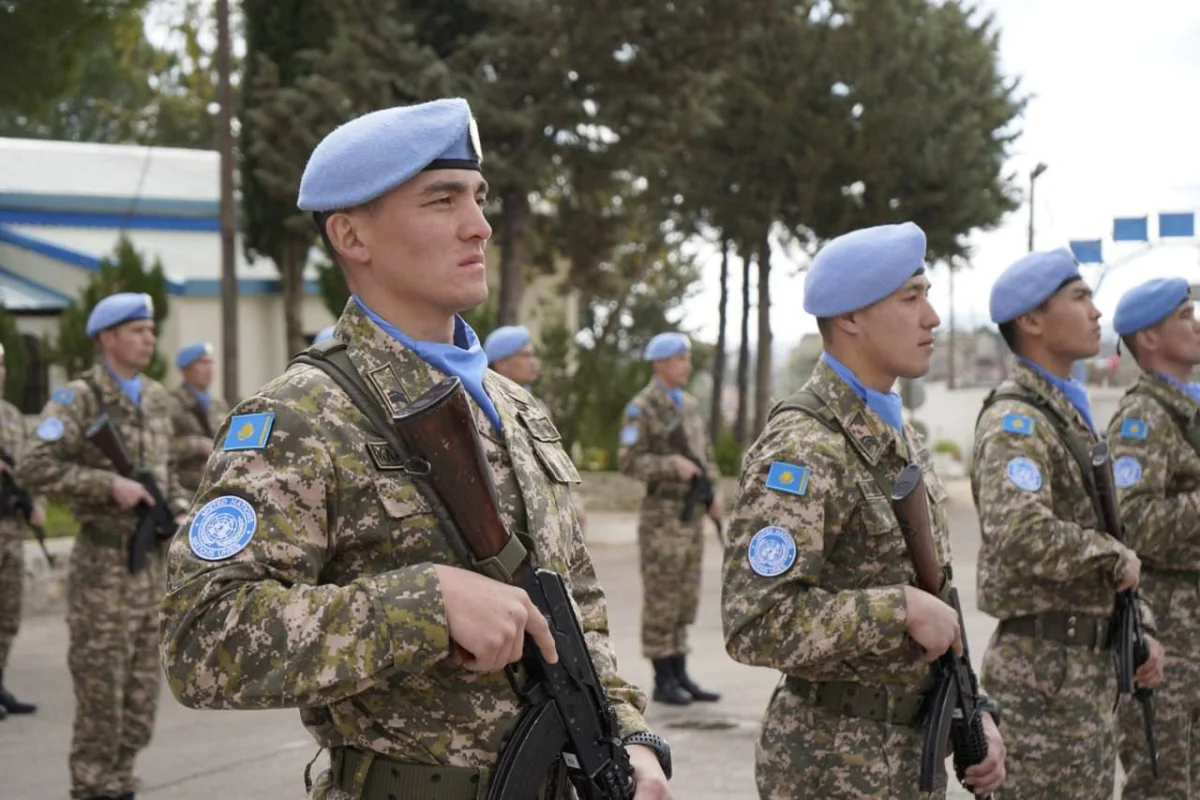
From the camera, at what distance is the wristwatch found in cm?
247

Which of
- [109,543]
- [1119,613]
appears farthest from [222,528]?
[109,543]

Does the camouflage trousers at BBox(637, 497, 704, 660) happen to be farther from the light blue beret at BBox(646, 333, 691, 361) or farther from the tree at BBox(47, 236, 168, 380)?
the tree at BBox(47, 236, 168, 380)

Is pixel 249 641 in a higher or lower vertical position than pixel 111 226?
lower

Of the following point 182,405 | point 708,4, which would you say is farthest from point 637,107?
point 182,405

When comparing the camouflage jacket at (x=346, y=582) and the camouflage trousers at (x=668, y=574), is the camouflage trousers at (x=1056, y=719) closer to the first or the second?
the camouflage jacket at (x=346, y=582)

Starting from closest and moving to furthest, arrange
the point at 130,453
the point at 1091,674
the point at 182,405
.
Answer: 1. the point at 1091,674
2. the point at 130,453
3. the point at 182,405

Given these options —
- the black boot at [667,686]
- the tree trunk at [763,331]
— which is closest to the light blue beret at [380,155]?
the black boot at [667,686]

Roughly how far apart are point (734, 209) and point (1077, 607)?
19.1 m

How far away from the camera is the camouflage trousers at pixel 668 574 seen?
29.2 ft

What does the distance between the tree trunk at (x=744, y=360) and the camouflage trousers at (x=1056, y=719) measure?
20.1 m

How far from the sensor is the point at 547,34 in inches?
647

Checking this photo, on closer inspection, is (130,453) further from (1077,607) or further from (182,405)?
(1077,607)

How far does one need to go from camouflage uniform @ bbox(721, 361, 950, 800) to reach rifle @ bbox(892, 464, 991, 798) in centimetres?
4

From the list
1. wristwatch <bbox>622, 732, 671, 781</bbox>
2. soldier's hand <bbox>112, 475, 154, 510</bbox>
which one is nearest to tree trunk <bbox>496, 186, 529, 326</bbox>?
soldier's hand <bbox>112, 475, 154, 510</bbox>
